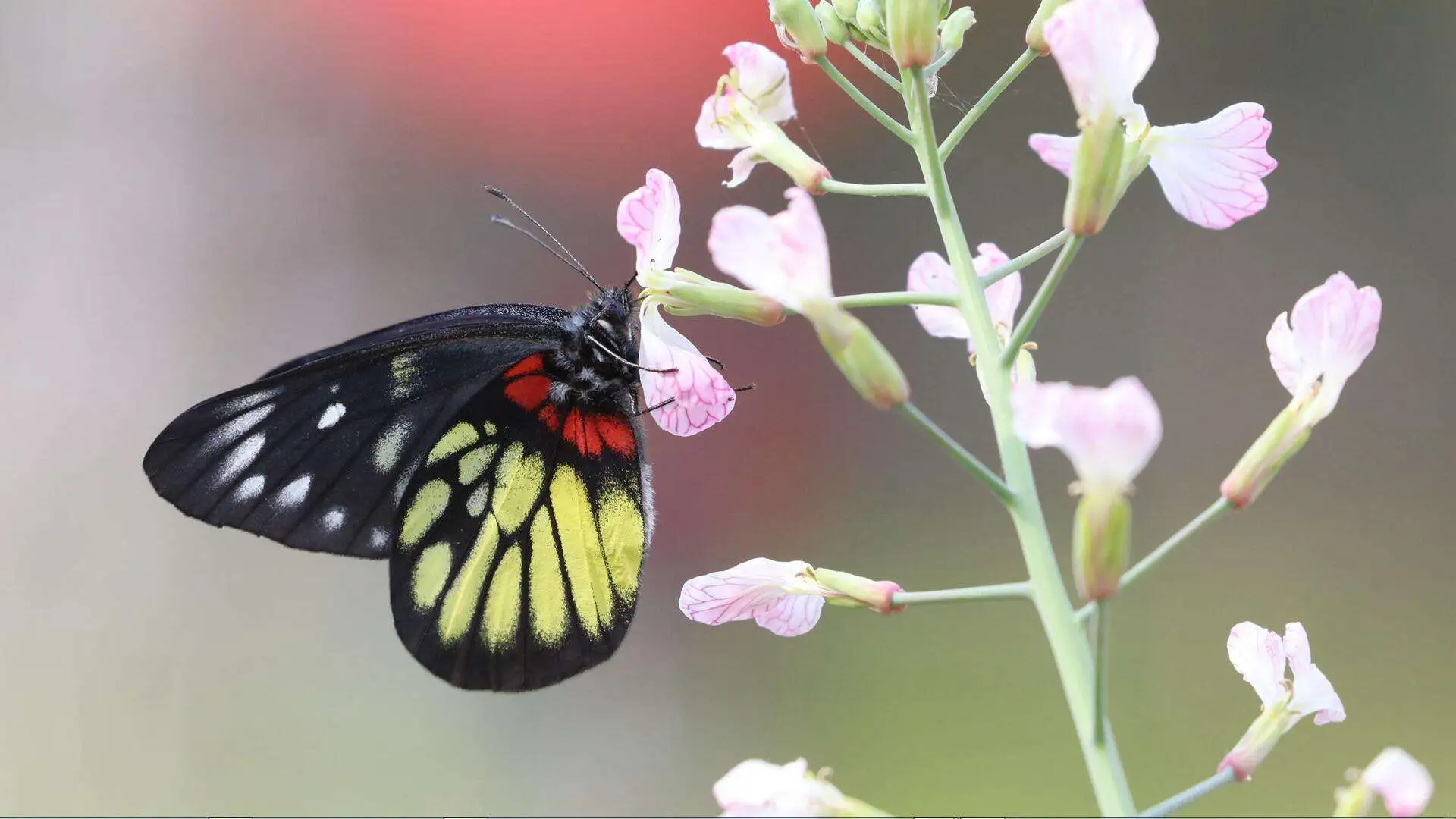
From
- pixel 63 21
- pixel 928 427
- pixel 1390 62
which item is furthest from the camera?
pixel 63 21

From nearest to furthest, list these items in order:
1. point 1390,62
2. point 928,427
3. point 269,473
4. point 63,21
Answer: point 928,427 < point 269,473 < point 1390,62 < point 63,21

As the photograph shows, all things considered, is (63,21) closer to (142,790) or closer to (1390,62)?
(142,790)

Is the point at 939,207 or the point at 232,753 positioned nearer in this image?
the point at 939,207

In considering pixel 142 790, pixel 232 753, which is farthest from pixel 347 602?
pixel 142 790

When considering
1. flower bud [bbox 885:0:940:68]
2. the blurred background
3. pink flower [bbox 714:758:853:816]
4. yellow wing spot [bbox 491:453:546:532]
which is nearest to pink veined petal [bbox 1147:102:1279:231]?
flower bud [bbox 885:0:940:68]

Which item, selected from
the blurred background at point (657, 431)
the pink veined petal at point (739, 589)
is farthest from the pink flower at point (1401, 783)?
the blurred background at point (657, 431)

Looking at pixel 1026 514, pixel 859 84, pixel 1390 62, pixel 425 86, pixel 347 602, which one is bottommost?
pixel 1026 514

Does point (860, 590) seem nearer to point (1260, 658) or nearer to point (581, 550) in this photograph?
point (1260, 658)
